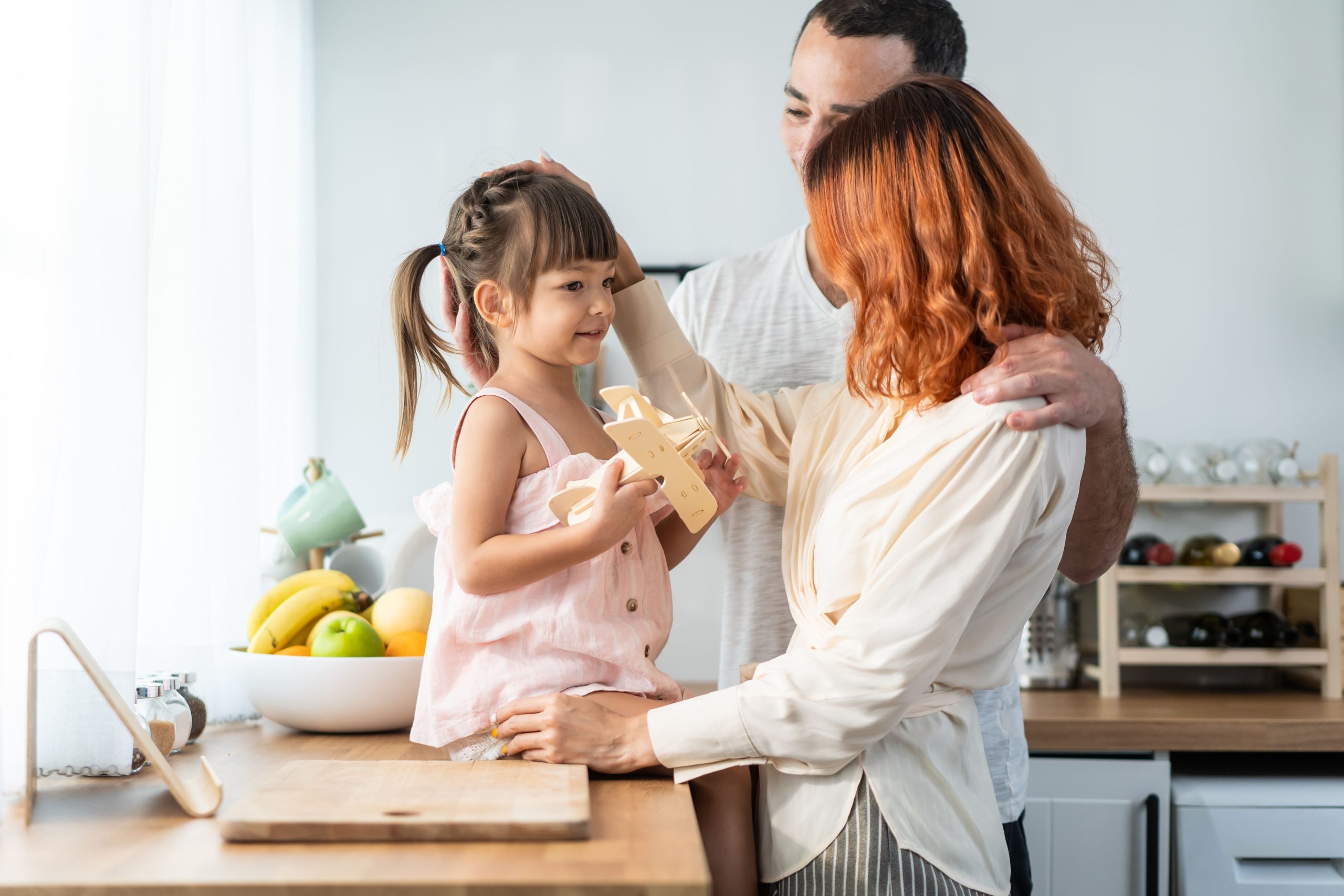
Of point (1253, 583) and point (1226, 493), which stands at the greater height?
point (1226, 493)

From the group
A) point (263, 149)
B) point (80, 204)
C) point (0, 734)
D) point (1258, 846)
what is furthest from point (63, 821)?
point (1258, 846)

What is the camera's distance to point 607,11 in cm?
255

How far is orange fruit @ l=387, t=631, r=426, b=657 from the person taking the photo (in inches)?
52.2

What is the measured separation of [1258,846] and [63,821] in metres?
1.96

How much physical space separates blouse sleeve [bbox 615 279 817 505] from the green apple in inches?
18.4

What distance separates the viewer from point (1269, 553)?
2244mm

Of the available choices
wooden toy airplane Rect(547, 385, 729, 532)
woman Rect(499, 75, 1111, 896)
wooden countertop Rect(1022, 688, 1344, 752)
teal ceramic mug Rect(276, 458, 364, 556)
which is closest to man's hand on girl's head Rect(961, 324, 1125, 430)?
woman Rect(499, 75, 1111, 896)

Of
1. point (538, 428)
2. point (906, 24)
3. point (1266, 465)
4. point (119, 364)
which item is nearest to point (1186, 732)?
point (1266, 465)

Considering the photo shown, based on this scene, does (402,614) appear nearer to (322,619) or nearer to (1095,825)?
(322,619)

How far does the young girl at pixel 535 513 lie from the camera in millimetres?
979

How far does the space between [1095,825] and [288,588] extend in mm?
1518

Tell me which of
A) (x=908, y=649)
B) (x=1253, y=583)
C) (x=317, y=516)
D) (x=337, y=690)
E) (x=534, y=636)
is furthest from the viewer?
(x=1253, y=583)

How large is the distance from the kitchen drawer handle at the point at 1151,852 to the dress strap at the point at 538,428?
1462 mm

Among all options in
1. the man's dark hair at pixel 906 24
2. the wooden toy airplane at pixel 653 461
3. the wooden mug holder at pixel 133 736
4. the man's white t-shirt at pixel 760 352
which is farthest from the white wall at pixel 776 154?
the wooden mug holder at pixel 133 736
